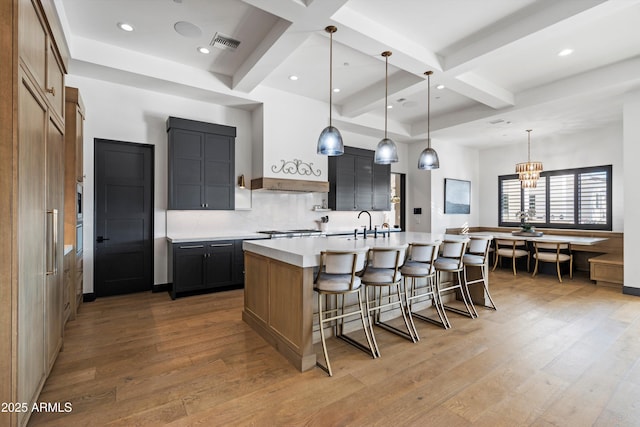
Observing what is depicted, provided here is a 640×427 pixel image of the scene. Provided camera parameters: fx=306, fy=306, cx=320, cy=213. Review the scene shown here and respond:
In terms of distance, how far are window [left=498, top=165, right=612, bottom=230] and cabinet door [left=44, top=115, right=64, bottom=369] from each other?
28.3 ft

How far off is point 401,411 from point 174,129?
4489 millimetres

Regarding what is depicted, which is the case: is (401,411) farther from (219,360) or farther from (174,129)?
(174,129)

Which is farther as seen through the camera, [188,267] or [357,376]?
[188,267]

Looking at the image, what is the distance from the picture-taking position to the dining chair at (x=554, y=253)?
575 cm

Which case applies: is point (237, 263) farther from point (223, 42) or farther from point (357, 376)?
point (223, 42)

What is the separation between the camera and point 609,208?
6.33 meters

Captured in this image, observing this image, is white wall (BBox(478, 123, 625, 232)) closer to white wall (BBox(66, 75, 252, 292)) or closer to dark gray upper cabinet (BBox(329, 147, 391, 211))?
dark gray upper cabinet (BBox(329, 147, 391, 211))

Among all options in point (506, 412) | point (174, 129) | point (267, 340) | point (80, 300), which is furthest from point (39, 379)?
point (174, 129)

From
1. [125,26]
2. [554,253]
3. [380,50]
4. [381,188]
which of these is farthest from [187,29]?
[554,253]

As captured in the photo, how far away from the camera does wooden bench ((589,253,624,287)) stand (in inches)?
202

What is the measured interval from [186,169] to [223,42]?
1.89 m

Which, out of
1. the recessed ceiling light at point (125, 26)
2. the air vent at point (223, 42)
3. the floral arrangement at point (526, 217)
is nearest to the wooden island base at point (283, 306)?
the air vent at point (223, 42)

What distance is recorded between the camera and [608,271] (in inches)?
206

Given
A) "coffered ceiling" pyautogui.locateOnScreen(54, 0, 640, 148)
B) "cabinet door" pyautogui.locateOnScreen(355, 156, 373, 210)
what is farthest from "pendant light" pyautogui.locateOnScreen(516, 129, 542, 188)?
"cabinet door" pyautogui.locateOnScreen(355, 156, 373, 210)
